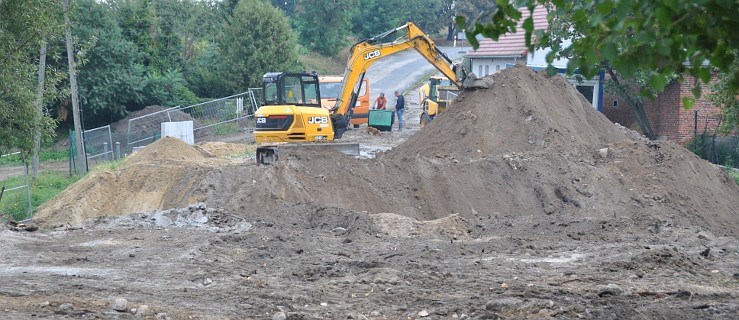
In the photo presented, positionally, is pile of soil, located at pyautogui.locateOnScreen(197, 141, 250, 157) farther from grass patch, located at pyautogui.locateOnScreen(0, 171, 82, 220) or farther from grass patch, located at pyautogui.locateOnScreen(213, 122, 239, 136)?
grass patch, located at pyautogui.locateOnScreen(213, 122, 239, 136)

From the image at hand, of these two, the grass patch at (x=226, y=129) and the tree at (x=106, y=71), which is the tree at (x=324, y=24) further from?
the grass patch at (x=226, y=129)

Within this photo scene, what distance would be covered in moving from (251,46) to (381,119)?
9.75 metres

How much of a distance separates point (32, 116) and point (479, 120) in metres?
12.3

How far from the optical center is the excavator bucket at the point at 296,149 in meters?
20.3

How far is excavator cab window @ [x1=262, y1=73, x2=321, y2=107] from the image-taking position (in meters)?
21.5

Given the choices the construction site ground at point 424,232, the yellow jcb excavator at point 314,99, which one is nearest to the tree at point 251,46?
the construction site ground at point 424,232

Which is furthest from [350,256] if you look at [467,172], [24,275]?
[467,172]

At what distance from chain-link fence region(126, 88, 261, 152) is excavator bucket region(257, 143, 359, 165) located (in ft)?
46.8

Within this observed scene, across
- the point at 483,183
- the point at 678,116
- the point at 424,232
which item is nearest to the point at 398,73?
the point at 678,116

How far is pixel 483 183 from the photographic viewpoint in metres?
18.9

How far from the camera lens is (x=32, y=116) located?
42.0 feet

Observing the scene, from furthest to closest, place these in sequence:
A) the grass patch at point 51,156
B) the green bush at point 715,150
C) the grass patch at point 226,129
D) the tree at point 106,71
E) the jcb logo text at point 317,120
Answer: the tree at point 106,71 < the grass patch at point 226,129 < the grass patch at point 51,156 < the green bush at point 715,150 < the jcb logo text at point 317,120

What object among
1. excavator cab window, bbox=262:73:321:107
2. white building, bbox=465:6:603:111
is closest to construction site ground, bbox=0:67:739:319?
excavator cab window, bbox=262:73:321:107

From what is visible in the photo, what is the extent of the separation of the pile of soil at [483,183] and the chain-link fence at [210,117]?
13.3 meters
